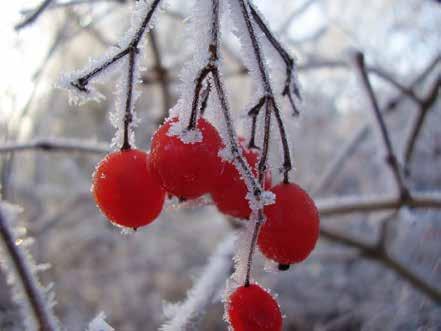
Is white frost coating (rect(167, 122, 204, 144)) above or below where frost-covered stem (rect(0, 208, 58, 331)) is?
above

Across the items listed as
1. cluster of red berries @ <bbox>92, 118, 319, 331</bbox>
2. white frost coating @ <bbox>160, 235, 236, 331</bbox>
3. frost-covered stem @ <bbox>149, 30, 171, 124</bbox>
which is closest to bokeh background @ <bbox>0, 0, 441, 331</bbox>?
frost-covered stem @ <bbox>149, 30, 171, 124</bbox>

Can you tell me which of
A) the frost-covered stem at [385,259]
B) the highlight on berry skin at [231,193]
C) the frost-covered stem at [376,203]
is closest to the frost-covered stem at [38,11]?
the highlight on berry skin at [231,193]

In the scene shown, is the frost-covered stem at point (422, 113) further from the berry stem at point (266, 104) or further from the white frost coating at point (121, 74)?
the white frost coating at point (121, 74)

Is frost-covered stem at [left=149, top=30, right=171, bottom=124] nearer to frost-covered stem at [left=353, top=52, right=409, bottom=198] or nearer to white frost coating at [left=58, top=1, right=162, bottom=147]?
frost-covered stem at [left=353, top=52, right=409, bottom=198]

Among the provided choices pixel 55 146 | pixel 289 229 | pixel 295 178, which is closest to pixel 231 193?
pixel 289 229

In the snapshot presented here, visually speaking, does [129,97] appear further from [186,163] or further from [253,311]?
[253,311]
